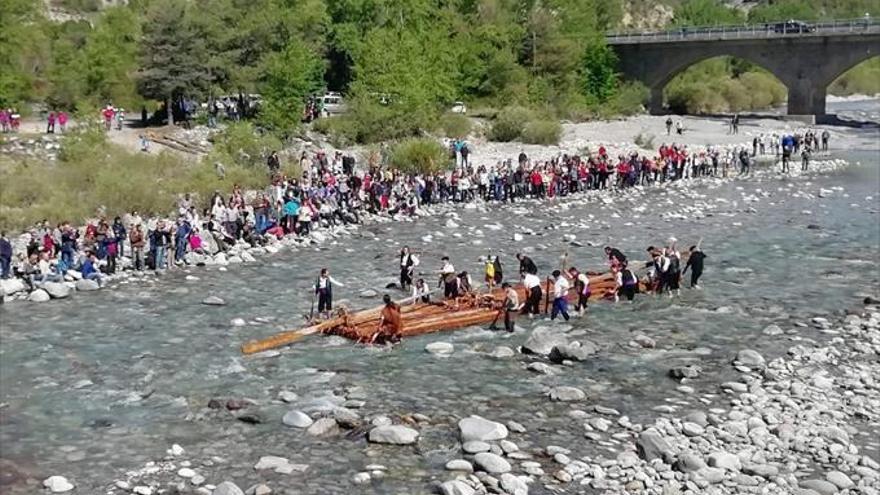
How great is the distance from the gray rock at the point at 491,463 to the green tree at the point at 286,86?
124ft

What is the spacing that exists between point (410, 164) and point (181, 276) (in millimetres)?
18876

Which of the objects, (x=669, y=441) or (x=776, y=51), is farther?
(x=776, y=51)

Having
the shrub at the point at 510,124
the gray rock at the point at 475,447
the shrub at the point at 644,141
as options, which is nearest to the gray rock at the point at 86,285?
the gray rock at the point at 475,447

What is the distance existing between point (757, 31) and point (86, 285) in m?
72.5

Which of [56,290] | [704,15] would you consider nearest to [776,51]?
[704,15]

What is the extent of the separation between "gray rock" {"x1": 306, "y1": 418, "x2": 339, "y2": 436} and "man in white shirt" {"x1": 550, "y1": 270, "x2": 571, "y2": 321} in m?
7.73

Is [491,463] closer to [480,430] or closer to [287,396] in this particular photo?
[480,430]

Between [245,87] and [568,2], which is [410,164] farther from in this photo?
[568,2]

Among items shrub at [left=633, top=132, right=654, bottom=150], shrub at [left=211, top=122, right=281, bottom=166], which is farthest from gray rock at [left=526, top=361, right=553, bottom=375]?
shrub at [left=633, top=132, right=654, bottom=150]

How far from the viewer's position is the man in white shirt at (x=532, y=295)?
72.4 feet

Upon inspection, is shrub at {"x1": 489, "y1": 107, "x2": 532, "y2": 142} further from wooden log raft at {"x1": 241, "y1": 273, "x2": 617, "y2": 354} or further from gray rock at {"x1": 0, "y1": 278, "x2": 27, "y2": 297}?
gray rock at {"x1": 0, "y1": 278, "x2": 27, "y2": 297}

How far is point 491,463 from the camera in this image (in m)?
14.1

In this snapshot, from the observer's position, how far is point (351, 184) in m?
36.9

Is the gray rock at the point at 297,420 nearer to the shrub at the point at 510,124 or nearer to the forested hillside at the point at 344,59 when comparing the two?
the forested hillside at the point at 344,59
